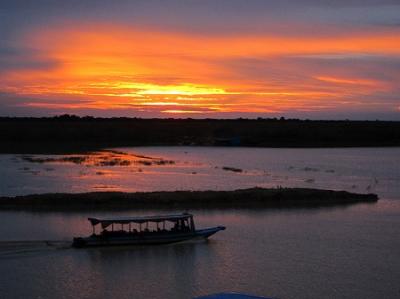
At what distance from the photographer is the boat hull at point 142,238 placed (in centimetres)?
2558

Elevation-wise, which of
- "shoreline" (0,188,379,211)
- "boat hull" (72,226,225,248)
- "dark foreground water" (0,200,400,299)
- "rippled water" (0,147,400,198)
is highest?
"rippled water" (0,147,400,198)

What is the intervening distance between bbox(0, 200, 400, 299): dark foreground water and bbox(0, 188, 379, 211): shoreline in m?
2.20

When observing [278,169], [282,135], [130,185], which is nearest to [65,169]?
[130,185]

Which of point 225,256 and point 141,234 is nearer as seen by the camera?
point 225,256

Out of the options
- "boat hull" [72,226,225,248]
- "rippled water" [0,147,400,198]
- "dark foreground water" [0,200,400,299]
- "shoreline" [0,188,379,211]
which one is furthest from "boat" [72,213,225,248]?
"rippled water" [0,147,400,198]

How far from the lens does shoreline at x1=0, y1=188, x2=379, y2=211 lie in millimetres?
34719

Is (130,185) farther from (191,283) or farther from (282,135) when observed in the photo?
(282,135)

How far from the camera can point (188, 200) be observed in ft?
118

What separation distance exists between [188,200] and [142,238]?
987 centimetres

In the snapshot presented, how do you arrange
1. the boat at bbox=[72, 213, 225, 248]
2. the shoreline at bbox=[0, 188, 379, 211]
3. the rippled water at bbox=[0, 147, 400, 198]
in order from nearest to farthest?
the boat at bbox=[72, 213, 225, 248]
the shoreline at bbox=[0, 188, 379, 211]
the rippled water at bbox=[0, 147, 400, 198]

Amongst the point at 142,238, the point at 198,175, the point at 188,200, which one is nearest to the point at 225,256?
the point at 142,238

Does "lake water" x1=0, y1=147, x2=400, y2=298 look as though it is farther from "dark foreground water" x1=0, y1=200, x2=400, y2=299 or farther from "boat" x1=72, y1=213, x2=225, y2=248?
"boat" x1=72, y1=213, x2=225, y2=248

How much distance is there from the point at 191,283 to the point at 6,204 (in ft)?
56.4

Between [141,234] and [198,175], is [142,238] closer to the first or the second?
[141,234]
